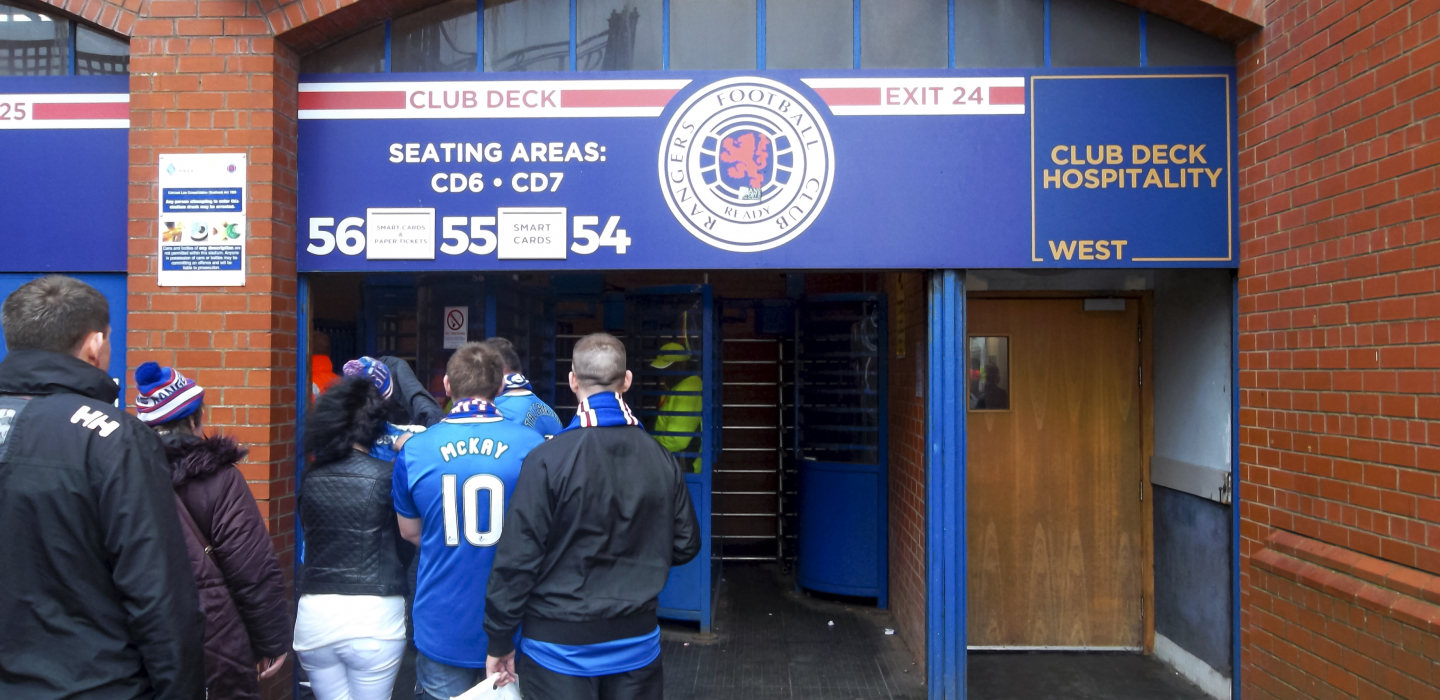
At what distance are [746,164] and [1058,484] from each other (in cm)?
309

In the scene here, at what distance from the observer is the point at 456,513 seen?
3096 millimetres

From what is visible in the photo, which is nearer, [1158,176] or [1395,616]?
[1395,616]

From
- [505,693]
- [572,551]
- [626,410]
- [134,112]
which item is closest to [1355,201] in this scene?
[626,410]

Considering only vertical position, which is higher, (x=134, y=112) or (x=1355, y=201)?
(x=134, y=112)

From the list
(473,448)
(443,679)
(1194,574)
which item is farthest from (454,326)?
(1194,574)

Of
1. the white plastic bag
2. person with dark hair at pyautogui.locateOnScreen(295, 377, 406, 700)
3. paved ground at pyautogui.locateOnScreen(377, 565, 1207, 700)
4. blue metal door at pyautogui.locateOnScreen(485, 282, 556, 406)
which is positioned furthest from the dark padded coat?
blue metal door at pyautogui.locateOnScreen(485, 282, 556, 406)

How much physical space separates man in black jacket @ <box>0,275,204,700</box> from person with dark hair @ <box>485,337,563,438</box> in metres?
2.23

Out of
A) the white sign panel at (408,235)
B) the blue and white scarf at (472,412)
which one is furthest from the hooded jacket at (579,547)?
the white sign panel at (408,235)

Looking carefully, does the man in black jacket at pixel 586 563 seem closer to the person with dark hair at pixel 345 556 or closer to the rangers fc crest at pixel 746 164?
the person with dark hair at pixel 345 556

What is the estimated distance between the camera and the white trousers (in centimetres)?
320

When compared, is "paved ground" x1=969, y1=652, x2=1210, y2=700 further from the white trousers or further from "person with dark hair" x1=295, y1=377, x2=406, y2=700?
"person with dark hair" x1=295, y1=377, x2=406, y2=700

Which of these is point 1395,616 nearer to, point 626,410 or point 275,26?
point 626,410

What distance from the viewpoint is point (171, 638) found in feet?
7.06

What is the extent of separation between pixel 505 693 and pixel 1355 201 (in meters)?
4.08
